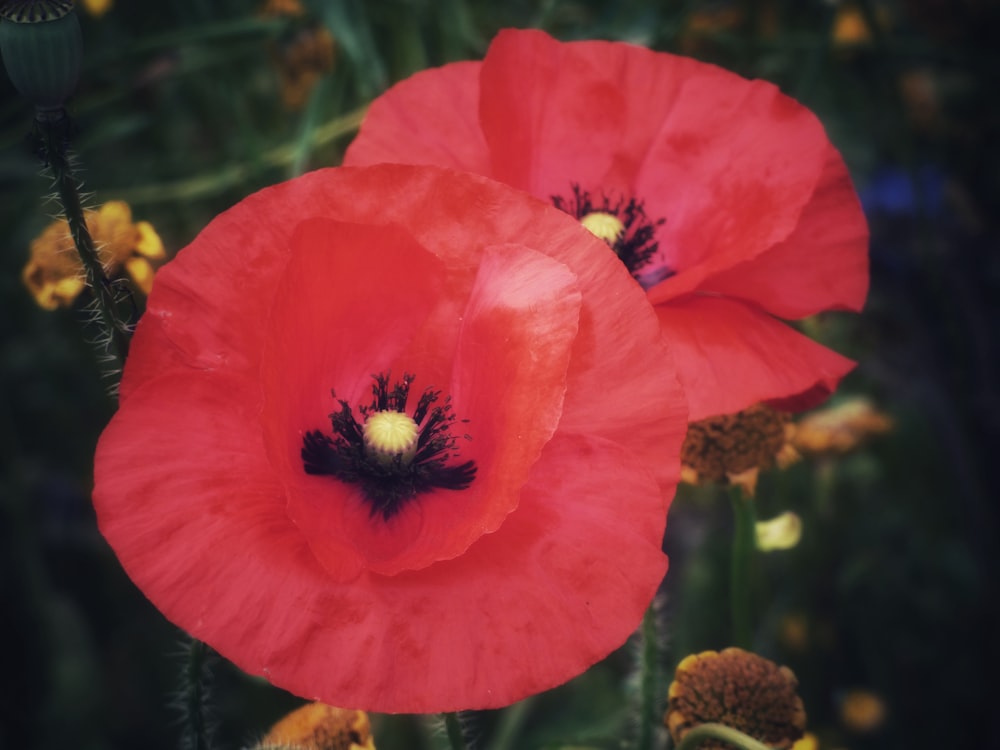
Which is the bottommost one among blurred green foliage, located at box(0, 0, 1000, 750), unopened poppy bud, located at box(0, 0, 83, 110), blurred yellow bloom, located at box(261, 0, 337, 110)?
blurred green foliage, located at box(0, 0, 1000, 750)

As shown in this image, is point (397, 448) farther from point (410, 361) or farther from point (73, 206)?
point (73, 206)

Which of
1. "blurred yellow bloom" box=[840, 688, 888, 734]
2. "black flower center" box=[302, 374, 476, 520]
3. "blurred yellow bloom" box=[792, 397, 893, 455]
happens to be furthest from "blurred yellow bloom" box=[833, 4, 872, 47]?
"black flower center" box=[302, 374, 476, 520]

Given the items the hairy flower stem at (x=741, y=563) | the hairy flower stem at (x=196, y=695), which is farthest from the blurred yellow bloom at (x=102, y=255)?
the hairy flower stem at (x=741, y=563)

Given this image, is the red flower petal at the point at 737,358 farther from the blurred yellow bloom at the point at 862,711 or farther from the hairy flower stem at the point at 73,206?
the blurred yellow bloom at the point at 862,711

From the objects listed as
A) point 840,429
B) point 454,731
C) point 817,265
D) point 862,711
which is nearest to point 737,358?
point 817,265

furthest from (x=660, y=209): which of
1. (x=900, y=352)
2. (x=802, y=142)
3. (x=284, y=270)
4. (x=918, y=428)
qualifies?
(x=900, y=352)

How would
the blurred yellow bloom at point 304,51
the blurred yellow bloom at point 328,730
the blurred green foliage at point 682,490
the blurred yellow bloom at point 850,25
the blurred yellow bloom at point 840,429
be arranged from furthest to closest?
the blurred yellow bloom at point 850,25
the blurred yellow bloom at point 304,51
the blurred yellow bloom at point 840,429
the blurred green foliage at point 682,490
the blurred yellow bloom at point 328,730

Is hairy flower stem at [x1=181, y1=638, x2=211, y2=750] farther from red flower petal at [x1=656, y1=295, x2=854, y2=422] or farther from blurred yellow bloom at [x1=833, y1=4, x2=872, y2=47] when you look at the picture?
blurred yellow bloom at [x1=833, y1=4, x2=872, y2=47]

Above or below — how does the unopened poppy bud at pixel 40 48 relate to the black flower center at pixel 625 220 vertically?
above
